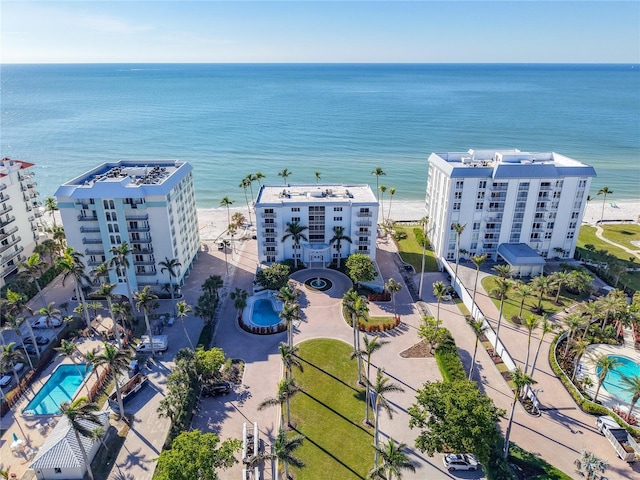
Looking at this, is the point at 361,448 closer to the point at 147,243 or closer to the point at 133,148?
the point at 147,243

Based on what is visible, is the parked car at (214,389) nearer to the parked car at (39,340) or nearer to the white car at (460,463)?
the white car at (460,463)

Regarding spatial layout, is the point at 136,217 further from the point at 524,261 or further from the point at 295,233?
the point at 524,261

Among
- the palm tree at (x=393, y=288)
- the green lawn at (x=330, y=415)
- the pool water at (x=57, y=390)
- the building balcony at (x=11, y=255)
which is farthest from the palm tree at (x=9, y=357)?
the palm tree at (x=393, y=288)

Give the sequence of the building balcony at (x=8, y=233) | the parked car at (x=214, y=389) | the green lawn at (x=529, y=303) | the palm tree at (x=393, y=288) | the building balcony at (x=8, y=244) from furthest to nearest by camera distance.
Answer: the building balcony at (x=8, y=244) → the building balcony at (x=8, y=233) → the green lawn at (x=529, y=303) → the palm tree at (x=393, y=288) → the parked car at (x=214, y=389)

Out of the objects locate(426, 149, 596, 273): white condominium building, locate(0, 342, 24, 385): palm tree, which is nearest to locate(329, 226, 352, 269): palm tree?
locate(426, 149, 596, 273): white condominium building

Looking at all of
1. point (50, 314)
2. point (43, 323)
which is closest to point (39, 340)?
point (43, 323)

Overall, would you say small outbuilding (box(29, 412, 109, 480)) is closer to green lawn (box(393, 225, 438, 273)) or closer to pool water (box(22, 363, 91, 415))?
pool water (box(22, 363, 91, 415))

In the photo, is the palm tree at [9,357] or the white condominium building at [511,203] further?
the white condominium building at [511,203]

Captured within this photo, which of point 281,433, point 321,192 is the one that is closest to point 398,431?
point 281,433
